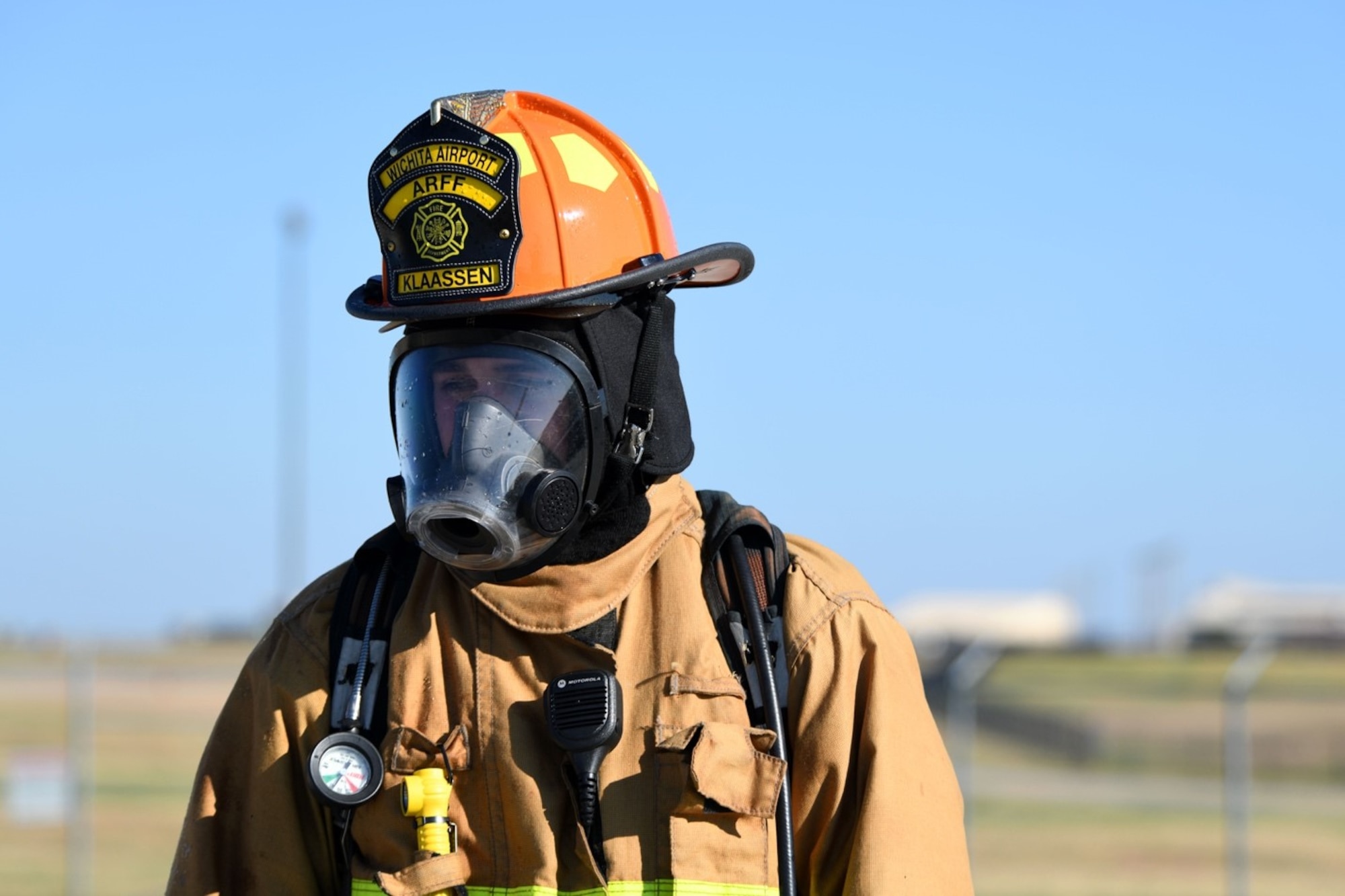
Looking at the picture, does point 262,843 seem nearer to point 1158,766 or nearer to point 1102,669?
point 1102,669


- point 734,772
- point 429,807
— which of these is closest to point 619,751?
point 734,772

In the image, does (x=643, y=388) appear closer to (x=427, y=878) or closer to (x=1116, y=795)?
(x=427, y=878)

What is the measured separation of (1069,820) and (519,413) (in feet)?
41.6

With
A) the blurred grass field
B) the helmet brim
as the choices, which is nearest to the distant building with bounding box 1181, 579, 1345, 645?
the blurred grass field

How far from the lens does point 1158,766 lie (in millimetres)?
15266

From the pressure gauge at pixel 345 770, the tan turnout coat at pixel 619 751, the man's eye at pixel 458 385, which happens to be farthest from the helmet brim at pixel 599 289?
the pressure gauge at pixel 345 770

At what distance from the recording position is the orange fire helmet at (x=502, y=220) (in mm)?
2729

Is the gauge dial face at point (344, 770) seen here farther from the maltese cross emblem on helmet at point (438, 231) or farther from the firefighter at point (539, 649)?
the maltese cross emblem on helmet at point (438, 231)

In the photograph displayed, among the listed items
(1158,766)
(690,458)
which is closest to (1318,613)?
(1158,766)

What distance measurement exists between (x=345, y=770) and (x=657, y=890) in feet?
1.74

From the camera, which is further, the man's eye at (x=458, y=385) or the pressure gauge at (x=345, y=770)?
the man's eye at (x=458, y=385)

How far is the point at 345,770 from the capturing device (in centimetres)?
260

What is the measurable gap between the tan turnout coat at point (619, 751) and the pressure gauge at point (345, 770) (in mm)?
49

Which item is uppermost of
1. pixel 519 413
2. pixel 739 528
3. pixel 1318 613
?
pixel 1318 613
